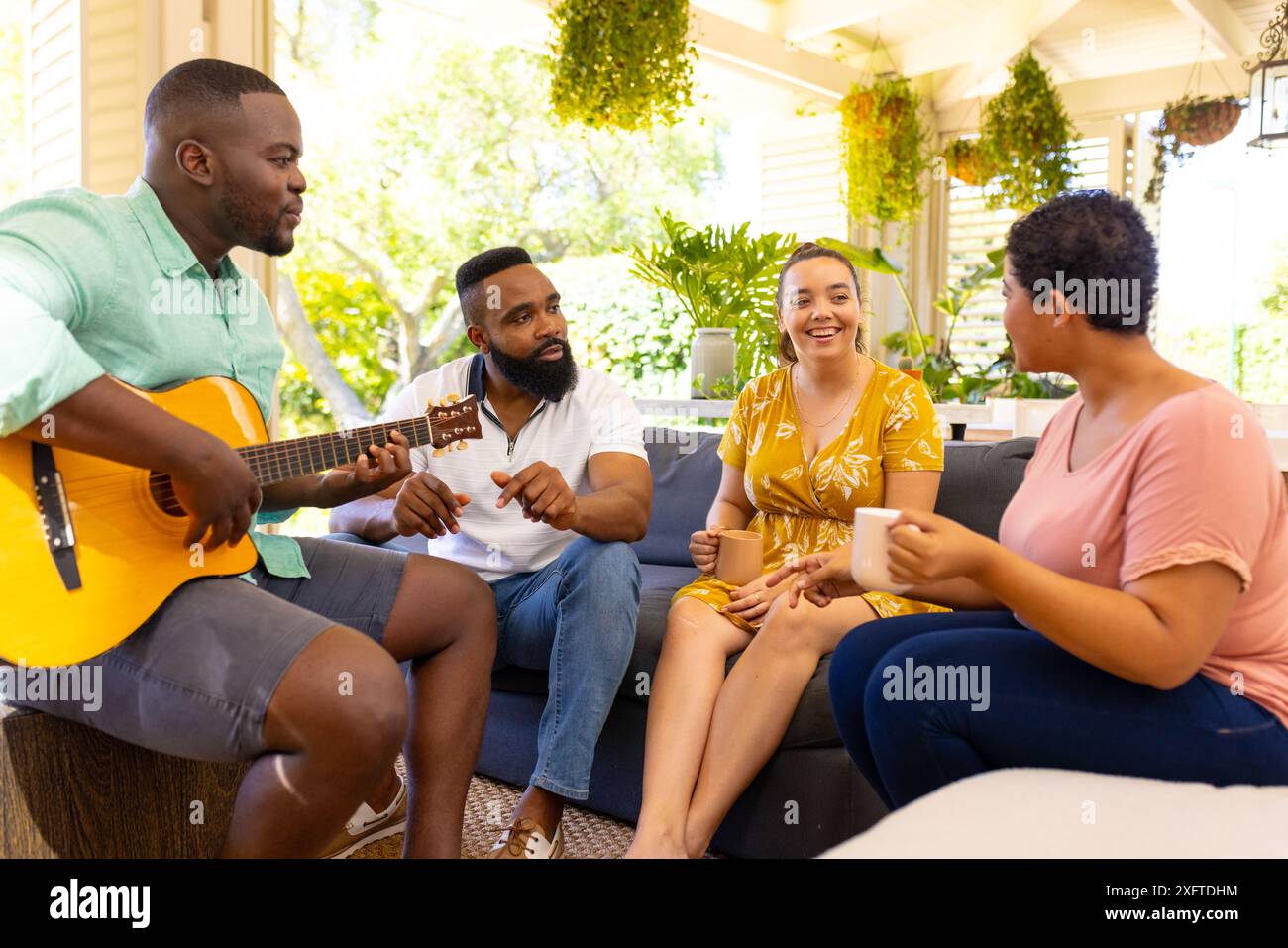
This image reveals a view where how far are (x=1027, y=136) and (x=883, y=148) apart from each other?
0.76m

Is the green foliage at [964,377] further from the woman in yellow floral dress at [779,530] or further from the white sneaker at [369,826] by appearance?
the white sneaker at [369,826]

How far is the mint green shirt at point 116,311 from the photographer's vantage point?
133 cm

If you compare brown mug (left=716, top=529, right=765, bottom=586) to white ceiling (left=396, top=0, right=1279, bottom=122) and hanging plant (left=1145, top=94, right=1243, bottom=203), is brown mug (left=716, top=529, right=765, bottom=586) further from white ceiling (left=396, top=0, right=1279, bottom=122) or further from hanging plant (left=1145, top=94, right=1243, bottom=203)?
hanging plant (left=1145, top=94, right=1243, bottom=203)

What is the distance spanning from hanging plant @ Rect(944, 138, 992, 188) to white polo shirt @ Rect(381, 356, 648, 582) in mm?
4208

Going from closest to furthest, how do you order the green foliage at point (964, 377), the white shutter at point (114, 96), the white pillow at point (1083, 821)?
the white pillow at point (1083, 821), the white shutter at point (114, 96), the green foliage at point (964, 377)

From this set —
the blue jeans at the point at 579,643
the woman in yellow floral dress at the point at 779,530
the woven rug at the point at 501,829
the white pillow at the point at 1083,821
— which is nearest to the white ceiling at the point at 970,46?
the woman in yellow floral dress at the point at 779,530

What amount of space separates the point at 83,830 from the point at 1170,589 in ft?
4.97

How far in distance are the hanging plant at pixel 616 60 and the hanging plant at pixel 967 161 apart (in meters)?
2.53

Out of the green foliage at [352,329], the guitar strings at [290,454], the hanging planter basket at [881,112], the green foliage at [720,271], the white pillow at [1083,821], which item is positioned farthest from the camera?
the green foliage at [352,329]

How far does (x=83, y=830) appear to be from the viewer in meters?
1.61

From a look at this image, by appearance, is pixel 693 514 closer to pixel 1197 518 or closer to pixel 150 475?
pixel 150 475

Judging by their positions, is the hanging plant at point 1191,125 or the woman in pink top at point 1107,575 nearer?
the woman in pink top at point 1107,575

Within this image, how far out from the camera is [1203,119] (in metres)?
6.16
